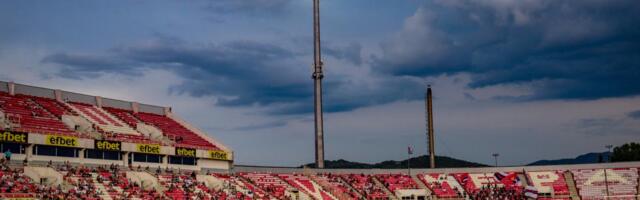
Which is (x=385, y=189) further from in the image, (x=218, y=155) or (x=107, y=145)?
(x=107, y=145)

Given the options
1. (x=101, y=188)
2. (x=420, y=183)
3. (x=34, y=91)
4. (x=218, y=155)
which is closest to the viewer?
(x=101, y=188)

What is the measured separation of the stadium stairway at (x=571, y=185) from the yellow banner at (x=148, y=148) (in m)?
62.7

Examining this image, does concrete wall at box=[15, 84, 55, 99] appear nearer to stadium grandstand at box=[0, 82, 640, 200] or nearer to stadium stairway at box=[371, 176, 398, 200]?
stadium grandstand at box=[0, 82, 640, 200]

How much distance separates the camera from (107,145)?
85688mm

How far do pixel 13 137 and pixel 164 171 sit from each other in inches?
840

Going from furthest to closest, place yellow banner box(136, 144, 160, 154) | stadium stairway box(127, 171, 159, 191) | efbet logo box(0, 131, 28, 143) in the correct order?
yellow banner box(136, 144, 160, 154) → stadium stairway box(127, 171, 159, 191) → efbet logo box(0, 131, 28, 143)

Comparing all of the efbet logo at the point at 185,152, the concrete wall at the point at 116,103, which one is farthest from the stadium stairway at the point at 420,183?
the concrete wall at the point at 116,103

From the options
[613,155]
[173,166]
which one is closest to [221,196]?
[173,166]

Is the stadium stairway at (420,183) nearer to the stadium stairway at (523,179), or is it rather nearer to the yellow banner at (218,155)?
the stadium stairway at (523,179)

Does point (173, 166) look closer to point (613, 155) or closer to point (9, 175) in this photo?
point (9, 175)

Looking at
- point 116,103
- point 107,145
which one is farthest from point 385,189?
point 107,145

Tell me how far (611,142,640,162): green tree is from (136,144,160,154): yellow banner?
109806mm

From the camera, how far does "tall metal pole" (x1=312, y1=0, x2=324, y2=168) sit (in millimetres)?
121625

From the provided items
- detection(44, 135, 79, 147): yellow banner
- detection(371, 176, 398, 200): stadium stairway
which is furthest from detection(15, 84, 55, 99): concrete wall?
detection(371, 176, 398, 200): stadium stairway
